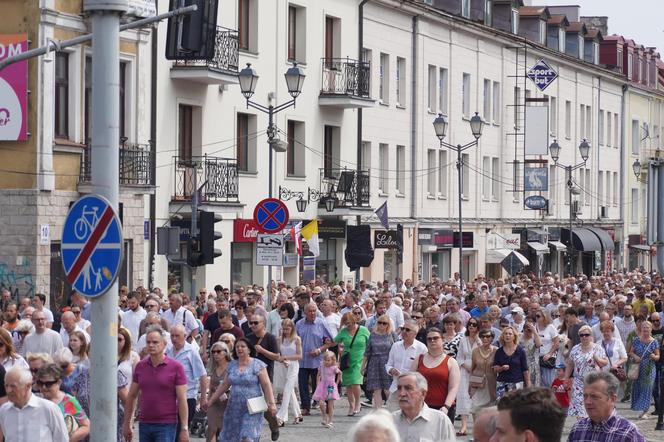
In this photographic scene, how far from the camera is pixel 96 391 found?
10500 millimetres

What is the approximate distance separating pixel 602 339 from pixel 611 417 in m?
12.4

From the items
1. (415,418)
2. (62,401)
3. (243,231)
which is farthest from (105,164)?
(243,231)

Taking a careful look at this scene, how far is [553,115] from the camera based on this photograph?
6556cm

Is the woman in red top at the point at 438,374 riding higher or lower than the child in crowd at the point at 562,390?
higher

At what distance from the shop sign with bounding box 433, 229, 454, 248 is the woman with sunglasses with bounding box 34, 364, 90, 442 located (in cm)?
3991

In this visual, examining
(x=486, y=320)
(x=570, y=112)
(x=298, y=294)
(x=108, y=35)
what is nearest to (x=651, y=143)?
(x=570, y=112)

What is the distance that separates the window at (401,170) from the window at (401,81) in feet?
4.88

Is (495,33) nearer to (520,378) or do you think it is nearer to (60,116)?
(60,116)

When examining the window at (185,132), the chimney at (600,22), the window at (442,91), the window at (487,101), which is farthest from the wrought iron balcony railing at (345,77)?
the chimney at (600,22)

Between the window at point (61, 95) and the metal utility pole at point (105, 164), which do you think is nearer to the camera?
the metal utility pole at point (105, 164)

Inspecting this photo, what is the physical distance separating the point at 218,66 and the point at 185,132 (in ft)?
6.29

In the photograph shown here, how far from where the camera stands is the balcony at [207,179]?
118 ft

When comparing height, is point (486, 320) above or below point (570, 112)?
below

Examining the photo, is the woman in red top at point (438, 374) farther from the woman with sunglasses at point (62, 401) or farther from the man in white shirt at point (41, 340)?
the man in white shirt at point (41, 340)
